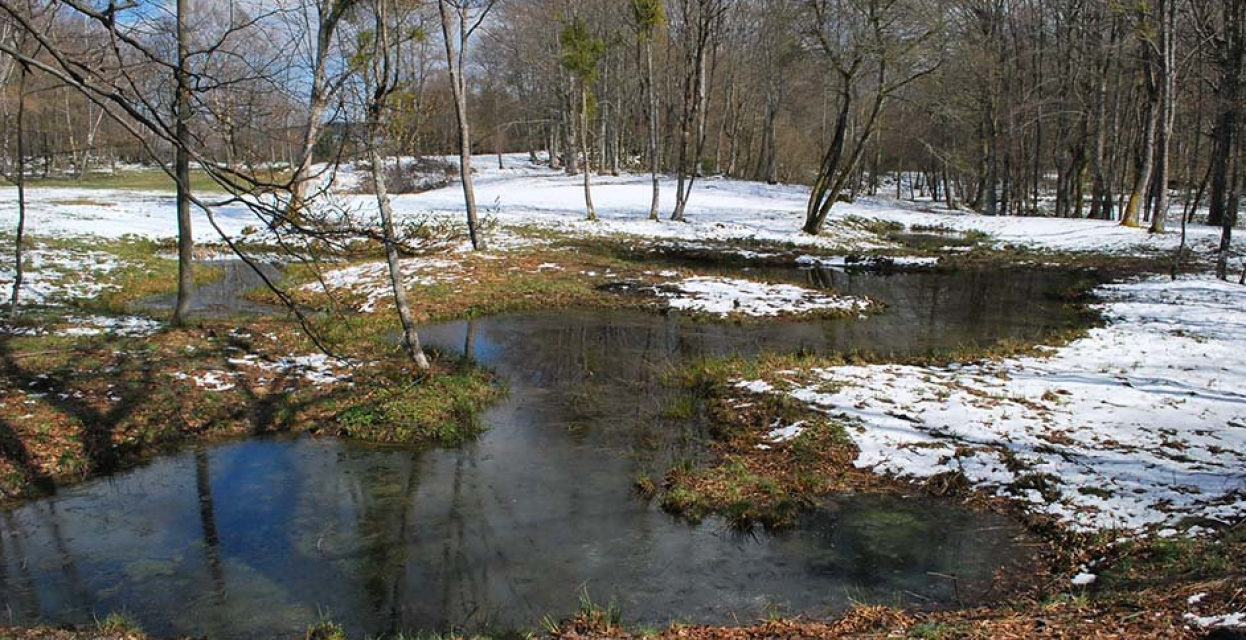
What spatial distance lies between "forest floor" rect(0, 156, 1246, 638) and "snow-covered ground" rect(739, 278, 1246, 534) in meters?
0.03

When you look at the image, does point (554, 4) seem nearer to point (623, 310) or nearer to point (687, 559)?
point (623, 310)

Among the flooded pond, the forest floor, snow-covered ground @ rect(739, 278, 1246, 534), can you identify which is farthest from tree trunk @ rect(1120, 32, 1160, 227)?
the flooded pond

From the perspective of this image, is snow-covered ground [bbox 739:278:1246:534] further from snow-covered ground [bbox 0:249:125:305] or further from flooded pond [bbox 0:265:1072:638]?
snow-covered ground [bbox 0:249:125:305]

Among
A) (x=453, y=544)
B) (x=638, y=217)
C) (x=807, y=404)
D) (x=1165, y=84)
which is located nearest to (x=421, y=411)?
(x=453, y=544)

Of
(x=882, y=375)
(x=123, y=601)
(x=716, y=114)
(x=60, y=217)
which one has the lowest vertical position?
(x=123, y=601)

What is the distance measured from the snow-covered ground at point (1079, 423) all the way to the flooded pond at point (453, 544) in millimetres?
773

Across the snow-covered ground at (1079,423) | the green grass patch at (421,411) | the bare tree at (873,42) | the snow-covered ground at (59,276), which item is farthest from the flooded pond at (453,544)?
the bare tree at (873,42)

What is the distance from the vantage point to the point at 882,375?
9773 mm

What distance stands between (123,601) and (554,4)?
3372 centimetres

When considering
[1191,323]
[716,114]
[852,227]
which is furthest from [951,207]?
[1191,323]

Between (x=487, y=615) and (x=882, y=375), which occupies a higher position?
(x=882, y=375)

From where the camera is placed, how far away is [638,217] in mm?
30172

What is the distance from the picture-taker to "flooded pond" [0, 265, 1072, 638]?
5.07 meters

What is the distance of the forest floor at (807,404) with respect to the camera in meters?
4.98
